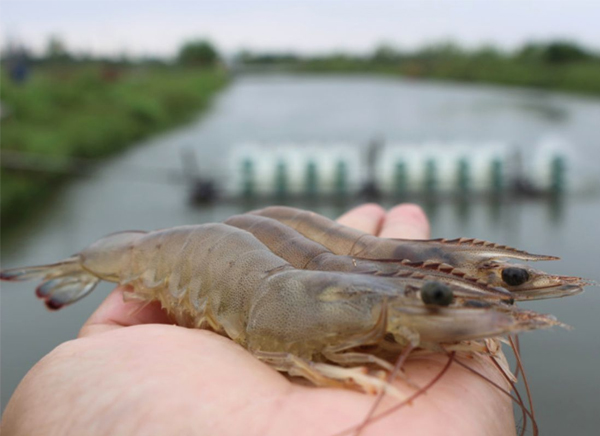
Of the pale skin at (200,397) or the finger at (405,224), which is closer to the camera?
the pale skin at (200,397)

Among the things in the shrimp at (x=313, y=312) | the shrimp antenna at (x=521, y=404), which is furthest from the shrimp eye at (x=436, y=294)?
the shrimp antenna at (x=521, y=404)

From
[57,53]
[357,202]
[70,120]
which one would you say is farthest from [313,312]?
[57,53]

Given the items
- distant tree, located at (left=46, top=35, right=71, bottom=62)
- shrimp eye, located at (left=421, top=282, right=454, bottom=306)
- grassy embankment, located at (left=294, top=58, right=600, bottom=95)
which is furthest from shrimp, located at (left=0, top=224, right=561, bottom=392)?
distant tree, located at (left=46, top=35, right=71, bottom=62)

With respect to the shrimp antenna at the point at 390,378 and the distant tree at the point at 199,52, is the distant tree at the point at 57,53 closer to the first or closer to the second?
the distant tree at the point at 199,52

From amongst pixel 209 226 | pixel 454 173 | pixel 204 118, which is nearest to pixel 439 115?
pixel 204 118

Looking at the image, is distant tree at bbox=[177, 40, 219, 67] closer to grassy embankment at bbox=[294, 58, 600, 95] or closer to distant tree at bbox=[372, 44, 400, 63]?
grassy embankment at bbox=[294, 58, 600, 95]

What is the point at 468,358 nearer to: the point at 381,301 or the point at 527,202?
the point at 381,301
